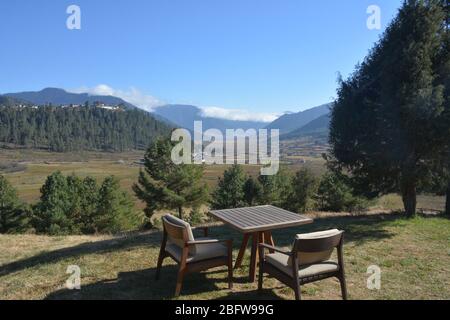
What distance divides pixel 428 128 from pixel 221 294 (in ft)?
26.3

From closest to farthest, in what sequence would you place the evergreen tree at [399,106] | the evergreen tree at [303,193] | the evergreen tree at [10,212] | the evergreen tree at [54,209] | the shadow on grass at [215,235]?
1. the shadow on grass at [215,235]
2. the evergreen tree at [399,106]
3. the evergreen tree at [54,209]
4. the evergreen tree at [10,212]
5. the evergreen tree at [303,193]

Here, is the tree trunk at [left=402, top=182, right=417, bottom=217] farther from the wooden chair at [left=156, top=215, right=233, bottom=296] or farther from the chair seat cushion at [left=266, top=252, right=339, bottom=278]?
the wooden chair at [left=156, top=215, right=233, bottom=296]

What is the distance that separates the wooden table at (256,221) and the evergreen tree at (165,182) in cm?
2381

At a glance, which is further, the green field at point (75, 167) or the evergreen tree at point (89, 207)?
the green field at point (75, 167)

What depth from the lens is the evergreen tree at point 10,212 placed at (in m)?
31.2

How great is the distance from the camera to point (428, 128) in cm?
1004

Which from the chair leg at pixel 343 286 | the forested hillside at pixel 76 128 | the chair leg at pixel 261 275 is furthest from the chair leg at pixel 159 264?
the forested hillside at pixel 76 128

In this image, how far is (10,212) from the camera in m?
31.6

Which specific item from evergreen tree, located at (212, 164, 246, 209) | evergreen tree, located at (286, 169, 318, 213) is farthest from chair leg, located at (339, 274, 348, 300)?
evergreen tree, located at (286, 169, 318, 213)

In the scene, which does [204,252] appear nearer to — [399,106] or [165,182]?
[399,106]

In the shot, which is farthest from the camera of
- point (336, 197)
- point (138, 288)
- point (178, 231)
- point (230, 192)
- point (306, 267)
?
point (230, 192)

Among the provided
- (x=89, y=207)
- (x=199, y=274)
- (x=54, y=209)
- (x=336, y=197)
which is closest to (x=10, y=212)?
(x=54, y=209)

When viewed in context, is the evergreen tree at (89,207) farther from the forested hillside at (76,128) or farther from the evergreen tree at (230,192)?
the forested hillside at (76,128)

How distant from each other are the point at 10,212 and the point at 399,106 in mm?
33186
